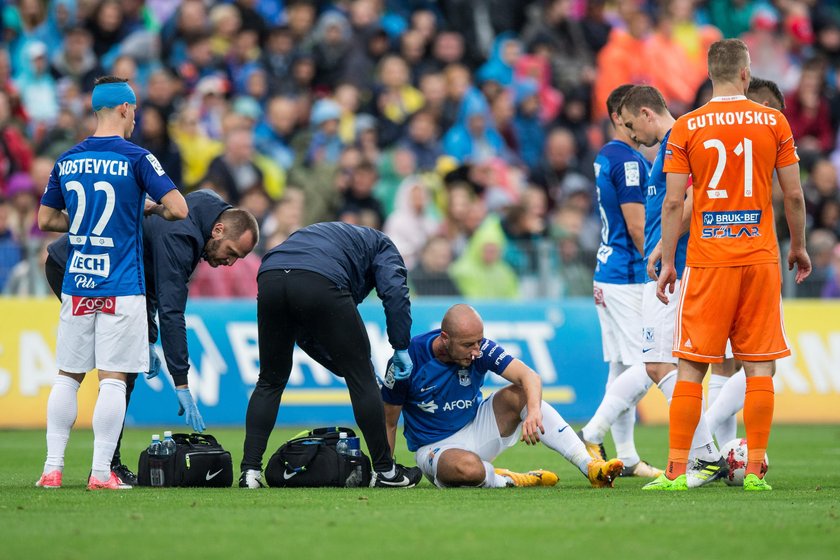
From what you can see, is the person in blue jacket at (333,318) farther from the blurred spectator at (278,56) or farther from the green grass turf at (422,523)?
the blurred spectator at (278,56)

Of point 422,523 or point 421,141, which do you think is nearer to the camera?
point 422,523

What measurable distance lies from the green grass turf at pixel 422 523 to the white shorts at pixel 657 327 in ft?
3.08

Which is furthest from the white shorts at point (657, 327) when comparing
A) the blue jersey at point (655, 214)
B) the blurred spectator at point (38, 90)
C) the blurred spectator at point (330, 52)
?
the blurred spectator at point (38, 90)

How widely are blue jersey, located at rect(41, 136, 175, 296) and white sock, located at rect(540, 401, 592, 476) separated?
2780 mm

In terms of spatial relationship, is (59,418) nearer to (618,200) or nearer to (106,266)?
(106,266)

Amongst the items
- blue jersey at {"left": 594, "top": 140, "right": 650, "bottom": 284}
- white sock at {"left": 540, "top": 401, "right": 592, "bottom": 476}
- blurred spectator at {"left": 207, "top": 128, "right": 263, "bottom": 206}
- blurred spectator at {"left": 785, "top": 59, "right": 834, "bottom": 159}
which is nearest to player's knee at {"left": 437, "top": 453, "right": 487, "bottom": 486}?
white sock at {"left": 540, "top": 401, "right": 592, "bottom": 476}

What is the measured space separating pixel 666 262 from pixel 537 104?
489 inches

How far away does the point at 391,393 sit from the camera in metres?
8.93

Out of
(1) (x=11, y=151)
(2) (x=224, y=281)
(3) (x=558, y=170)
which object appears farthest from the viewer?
(3) (x=558, y=170)

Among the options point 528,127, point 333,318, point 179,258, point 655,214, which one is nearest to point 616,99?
point 655,214

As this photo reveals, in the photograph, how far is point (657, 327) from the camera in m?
9.48

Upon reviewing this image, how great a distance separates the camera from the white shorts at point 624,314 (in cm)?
1018

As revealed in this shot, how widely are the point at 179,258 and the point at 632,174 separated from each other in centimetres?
342

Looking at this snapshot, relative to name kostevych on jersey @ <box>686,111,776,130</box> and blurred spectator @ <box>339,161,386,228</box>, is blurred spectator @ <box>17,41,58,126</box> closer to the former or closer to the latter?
blurred spectator @ <box>339,161,386,228</box>
